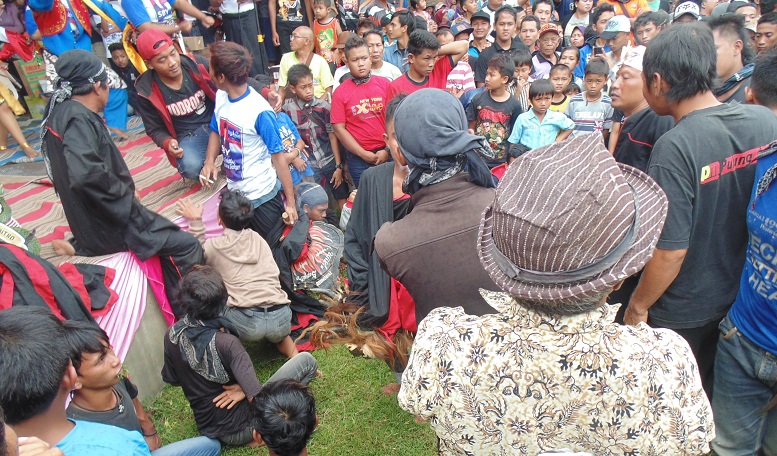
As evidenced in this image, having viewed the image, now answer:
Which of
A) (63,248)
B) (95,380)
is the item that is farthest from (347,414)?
(63,248)

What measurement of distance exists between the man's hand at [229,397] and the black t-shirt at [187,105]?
2476 mm

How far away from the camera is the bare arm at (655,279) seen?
218cm

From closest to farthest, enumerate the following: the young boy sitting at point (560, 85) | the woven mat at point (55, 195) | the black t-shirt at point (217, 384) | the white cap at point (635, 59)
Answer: the black t-shirt at point (217, 384) < the white cap at point (635, 59) < the woven mat at point (55, 195) < the young boy sitting at point (560, 85)

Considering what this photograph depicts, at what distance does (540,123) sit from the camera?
16.2 feet

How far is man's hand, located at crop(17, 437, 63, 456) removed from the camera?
4.58 ft

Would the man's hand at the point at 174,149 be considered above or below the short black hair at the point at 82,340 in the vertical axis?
below

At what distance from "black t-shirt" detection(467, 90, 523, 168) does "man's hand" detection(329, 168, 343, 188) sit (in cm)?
154

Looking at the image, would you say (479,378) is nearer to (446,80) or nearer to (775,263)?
(775,263)

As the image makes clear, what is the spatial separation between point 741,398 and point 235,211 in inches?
122

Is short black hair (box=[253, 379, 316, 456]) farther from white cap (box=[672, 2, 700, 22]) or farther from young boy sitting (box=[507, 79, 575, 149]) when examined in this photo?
white cap (box=[672, 2, 700, 22])

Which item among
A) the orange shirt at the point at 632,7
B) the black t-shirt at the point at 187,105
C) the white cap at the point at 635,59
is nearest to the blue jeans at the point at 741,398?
the white cap at the point at 635,59

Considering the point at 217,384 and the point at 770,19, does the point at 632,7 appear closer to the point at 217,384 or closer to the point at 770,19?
the point at 770,19

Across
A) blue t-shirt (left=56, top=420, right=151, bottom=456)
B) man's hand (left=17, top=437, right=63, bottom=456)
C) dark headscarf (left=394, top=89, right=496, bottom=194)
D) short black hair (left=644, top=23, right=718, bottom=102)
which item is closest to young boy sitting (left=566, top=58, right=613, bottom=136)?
short black hair (left=644, top=23, right=718, bottom=102)

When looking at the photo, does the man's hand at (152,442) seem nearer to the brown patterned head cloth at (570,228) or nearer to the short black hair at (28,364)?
the short black hair at (28,364)
